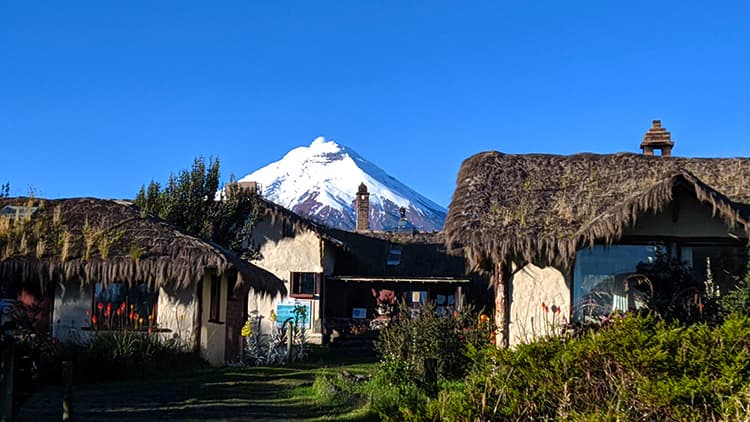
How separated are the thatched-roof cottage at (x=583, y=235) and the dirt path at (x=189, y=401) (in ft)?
11.9

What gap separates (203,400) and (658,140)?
38.8 feet

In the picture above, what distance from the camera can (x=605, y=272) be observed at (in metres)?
14.1

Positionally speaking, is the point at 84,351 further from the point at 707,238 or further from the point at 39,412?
the point at 707,238

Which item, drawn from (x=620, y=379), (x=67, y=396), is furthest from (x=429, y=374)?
(x=620, y=379)

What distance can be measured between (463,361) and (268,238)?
18.4 metres

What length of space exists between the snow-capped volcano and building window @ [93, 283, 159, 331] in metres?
106

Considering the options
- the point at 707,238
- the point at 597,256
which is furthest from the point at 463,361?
the point at 707,238

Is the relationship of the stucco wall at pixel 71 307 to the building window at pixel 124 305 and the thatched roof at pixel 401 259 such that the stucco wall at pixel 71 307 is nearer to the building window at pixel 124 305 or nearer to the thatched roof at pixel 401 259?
the building window at pixel 124 305

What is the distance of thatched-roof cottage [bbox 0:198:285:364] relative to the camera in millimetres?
17625

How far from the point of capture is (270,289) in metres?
19.9

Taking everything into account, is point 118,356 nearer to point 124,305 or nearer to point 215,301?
point 124,305


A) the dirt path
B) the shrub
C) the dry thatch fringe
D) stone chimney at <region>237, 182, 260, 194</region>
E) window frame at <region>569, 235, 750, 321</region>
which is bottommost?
the dirt path

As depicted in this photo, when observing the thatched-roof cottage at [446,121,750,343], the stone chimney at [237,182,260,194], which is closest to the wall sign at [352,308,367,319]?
the stone chimney at [237,182,260,194]

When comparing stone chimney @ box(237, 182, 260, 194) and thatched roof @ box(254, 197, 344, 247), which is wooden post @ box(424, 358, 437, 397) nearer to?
stone chimney @ box(237, 182, 260, 194)
